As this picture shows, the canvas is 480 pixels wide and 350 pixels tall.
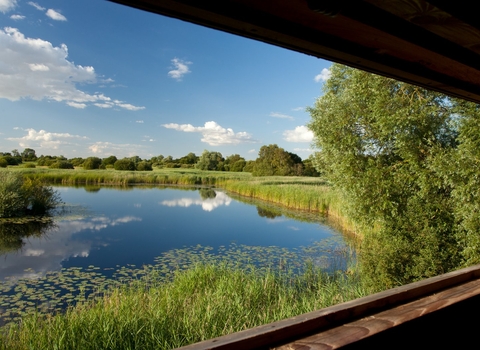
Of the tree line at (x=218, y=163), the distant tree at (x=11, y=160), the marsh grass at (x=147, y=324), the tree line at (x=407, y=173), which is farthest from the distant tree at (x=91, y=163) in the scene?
the marsh grass at (x=147, y=324)

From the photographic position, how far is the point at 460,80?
137 cm

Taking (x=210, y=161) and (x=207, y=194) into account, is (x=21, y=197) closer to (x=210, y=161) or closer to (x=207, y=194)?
(x=207, y=194)

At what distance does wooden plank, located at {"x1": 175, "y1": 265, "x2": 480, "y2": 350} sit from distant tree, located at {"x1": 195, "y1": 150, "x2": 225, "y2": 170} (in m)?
43.5

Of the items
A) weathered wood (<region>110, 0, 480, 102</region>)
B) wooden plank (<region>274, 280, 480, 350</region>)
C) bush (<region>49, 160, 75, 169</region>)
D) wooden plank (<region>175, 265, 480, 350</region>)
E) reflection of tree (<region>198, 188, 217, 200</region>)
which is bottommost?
reflection of tree (<region>198, 188, 217, 200</region>)

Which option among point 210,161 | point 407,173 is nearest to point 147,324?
point 407,173

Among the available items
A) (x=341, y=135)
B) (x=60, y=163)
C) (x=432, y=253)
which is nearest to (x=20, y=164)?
(x=60, y=163)

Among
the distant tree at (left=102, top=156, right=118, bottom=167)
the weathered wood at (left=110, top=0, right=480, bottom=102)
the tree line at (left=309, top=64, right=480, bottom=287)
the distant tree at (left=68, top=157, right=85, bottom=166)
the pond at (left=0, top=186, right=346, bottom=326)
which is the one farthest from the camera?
the distant tree at (left=102, top=156, right=118, bottom=167)

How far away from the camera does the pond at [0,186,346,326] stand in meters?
5.75

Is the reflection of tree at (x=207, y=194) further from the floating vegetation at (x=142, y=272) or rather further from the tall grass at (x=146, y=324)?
the tall grass at (x=146, y=324)

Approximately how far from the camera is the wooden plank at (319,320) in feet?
2.52

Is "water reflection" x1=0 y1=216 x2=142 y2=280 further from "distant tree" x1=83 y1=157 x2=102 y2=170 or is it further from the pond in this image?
"distant tree" x1=83 y1=157 x2=102 y2=170

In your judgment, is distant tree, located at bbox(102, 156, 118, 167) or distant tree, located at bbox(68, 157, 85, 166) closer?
distant tree, located at bbox(68, 157, 85, 166)

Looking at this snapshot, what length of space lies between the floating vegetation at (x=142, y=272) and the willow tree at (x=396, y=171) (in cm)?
149

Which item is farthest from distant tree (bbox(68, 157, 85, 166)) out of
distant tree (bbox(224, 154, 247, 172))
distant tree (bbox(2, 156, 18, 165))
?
distant tree (bbox(224, 154, 247, 172))
